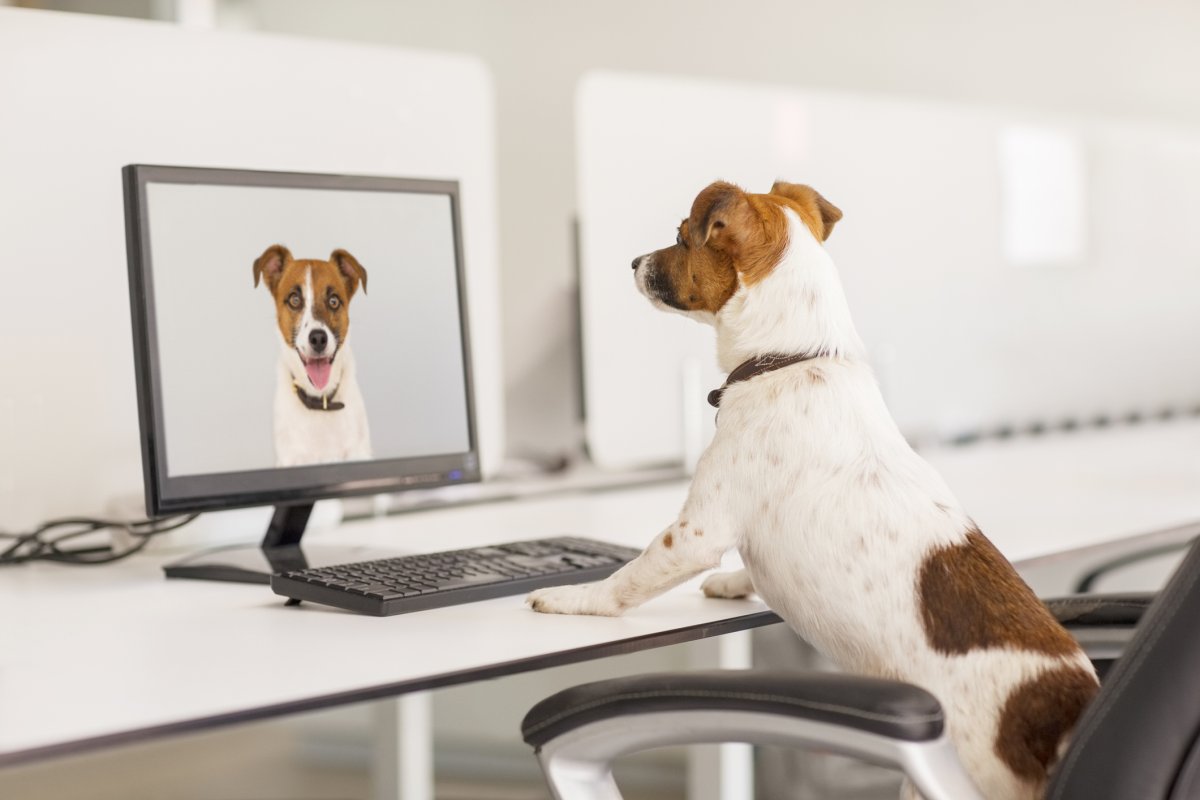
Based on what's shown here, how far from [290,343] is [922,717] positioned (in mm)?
805

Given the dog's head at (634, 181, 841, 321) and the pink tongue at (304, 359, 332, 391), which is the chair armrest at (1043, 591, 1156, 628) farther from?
the pink tongue at (304, 359, 332, 391)

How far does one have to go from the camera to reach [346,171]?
175 centimetres

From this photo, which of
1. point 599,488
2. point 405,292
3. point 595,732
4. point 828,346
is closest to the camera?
point 595,732

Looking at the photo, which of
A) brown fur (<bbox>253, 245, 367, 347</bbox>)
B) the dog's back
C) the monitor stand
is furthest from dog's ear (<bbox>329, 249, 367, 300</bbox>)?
the dog's back

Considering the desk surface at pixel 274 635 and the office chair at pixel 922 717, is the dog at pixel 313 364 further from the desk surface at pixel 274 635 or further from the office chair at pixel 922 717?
the office chair at pixel 922 717

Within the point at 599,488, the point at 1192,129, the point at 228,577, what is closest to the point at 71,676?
the point at 228,577

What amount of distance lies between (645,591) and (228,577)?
1.55ft

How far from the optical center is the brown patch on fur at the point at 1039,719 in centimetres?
93

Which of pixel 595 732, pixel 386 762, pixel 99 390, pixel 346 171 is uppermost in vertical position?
pixel 346 171

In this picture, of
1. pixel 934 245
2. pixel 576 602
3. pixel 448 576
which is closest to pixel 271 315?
pixel 448 576

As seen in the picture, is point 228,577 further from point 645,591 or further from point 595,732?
point 595,732

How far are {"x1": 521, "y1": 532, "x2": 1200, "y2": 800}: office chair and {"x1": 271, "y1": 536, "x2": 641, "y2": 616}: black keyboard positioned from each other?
0.29 metres

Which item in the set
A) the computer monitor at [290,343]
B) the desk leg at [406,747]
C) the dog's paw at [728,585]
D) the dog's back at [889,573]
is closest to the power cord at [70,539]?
the computer monitor at [290,343]

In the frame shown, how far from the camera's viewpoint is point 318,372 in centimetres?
138
